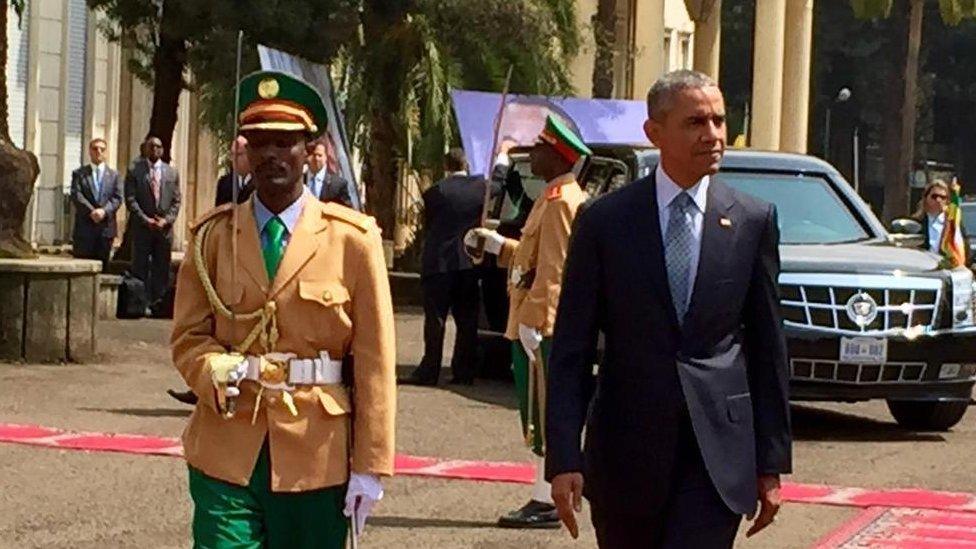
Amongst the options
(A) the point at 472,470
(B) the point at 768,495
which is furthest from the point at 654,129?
(A) the point at 472,470

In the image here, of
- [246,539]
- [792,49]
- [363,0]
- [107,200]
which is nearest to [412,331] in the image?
[107,200]

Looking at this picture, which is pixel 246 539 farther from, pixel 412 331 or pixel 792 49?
pixel 792 49

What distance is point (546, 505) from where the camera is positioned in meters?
10.6

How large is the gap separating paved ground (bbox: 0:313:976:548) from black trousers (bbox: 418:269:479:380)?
0.89 feet

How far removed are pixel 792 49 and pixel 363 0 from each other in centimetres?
2651

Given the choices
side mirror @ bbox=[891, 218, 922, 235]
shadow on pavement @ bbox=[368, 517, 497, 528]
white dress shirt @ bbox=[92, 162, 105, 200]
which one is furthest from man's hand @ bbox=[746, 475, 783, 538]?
white dress shirt @ bbox=[92, 162, 105, 200]

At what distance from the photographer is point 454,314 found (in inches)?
718

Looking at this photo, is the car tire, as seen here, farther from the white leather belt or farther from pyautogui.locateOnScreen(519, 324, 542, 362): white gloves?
the white leather belt

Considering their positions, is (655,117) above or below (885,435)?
above

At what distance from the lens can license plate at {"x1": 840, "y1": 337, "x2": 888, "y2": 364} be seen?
14.5 meters

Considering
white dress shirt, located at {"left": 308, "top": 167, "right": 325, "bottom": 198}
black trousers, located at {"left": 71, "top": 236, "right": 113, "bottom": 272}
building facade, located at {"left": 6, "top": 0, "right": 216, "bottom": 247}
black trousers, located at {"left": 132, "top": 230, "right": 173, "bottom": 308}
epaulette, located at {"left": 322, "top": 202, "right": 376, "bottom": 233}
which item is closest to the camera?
epaulette, located at {"left": 322, "top": 202, "right": 376, "bottom": 233}

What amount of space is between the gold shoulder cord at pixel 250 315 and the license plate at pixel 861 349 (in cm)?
875

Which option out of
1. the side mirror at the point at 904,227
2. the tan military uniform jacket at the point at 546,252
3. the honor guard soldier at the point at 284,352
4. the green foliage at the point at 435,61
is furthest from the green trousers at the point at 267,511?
the green foliage at the point at 435,61

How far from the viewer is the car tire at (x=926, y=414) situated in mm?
15492
